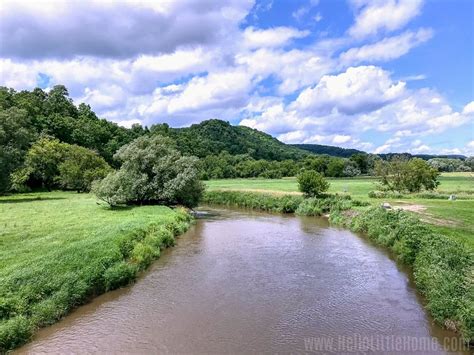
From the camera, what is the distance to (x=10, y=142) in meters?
47.9

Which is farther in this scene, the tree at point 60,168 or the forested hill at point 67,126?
the tree at point 60,168

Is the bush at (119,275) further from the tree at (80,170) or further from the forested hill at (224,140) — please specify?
the forested hill at (224,140)

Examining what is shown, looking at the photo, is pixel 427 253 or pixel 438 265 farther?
pixel 427 253

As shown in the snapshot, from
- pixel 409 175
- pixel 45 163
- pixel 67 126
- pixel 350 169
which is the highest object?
pixel 67 126

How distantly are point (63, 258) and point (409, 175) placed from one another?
48746 millimetres

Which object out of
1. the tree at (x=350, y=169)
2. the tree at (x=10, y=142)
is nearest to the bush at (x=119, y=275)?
the tree at (x=10, y=142)

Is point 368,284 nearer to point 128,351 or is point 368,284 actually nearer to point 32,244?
point 128,351

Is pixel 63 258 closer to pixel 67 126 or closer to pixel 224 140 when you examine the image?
pixel 67 126

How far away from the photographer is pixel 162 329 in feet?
49.3

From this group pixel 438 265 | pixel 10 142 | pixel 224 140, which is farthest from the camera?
pixel 224 140

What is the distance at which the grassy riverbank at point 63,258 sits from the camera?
14.9 m

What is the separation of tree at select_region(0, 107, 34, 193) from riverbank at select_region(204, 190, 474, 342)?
3519cm

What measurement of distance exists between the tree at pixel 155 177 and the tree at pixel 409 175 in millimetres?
28885

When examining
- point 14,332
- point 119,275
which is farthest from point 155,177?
point 14,332
